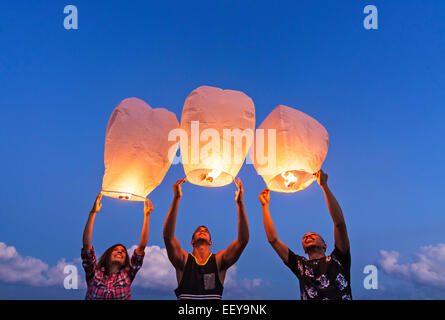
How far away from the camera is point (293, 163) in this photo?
11.3 ft

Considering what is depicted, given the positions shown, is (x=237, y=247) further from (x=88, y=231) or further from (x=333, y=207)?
(x=88, y=231)

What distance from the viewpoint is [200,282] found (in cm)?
329

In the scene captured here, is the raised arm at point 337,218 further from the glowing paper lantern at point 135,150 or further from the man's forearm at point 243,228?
the glowing paper lantern at point 135,150

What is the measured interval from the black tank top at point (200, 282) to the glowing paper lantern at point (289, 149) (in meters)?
1.14

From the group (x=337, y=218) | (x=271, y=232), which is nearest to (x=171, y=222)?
(x=271, y=232)

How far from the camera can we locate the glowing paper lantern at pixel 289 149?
11.3 ft

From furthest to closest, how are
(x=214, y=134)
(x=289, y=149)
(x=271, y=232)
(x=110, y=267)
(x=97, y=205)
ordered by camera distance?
(x=271, y=232)
(x=97, y=205)
(x=110, y=267)
(x=289, y=149)
(x=214, y=134)

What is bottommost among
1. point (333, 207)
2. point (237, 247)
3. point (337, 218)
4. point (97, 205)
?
point (237, 247)

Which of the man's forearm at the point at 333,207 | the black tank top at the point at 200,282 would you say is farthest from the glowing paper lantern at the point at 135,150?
the man's forearm at the point at 333,207

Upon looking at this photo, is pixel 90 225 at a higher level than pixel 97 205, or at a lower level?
lower

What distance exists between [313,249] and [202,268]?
1221mm

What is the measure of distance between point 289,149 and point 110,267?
227 centimetres
